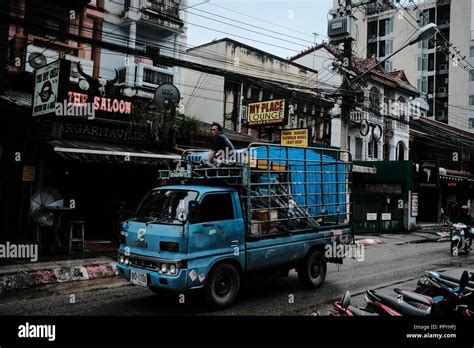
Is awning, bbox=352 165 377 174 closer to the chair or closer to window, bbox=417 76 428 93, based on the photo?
the chair

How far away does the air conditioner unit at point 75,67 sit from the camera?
15.1 m

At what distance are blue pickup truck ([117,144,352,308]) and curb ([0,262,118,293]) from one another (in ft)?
9.79

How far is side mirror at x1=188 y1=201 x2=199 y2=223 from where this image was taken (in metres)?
7.06

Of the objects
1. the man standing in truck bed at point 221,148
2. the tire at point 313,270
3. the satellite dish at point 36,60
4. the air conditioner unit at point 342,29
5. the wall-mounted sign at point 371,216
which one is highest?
the air conditioner unit at point 342,29

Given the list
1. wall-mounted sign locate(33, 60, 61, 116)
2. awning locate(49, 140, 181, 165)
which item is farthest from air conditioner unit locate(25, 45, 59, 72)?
awning locate(49, 140, 181, 165)

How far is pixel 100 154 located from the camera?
1241cm

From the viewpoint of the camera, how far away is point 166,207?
25.0ft

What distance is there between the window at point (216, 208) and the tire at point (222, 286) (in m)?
0.84

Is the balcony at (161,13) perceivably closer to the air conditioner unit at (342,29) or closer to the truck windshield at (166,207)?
the air conditioner unit at (342,29)

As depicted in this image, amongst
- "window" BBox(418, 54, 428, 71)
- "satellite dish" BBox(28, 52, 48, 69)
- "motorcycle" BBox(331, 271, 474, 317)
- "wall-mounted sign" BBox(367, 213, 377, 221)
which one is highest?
"window" BBox(418, 54, 428, 71)

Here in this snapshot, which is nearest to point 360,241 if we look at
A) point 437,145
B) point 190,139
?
point 190,139

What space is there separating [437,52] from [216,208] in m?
58.7

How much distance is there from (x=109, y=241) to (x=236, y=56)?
1316 cm

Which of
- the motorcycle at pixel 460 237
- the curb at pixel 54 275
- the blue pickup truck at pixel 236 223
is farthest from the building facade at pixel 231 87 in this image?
the curb at pixel 54 275
